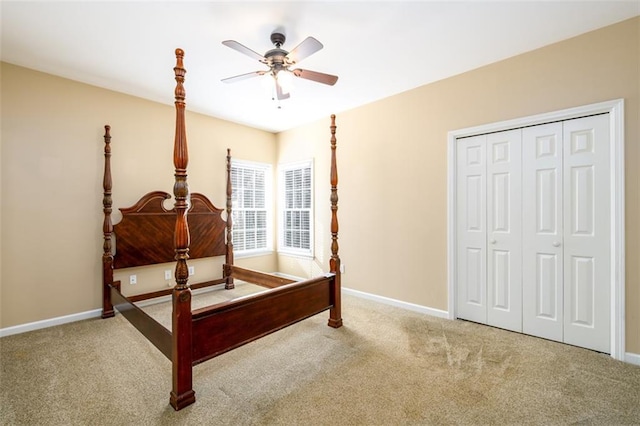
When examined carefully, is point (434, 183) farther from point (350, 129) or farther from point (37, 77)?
point (37, 77)

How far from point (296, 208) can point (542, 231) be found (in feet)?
11.4

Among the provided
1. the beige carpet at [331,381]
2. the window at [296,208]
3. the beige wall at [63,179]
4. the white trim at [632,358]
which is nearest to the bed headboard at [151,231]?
the beige wall at [63,179]

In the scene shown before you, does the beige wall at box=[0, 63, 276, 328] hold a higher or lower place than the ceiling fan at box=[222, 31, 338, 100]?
lower

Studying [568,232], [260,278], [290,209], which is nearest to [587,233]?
[568,232]

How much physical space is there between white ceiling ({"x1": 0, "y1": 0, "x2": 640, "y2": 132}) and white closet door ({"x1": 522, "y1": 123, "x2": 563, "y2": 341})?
0.91 metres

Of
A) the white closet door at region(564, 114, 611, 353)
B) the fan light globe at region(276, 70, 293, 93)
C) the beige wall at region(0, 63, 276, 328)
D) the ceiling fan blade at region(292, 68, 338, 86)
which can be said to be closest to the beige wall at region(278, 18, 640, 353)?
the white closet door at region(564, 114, 611, 353)

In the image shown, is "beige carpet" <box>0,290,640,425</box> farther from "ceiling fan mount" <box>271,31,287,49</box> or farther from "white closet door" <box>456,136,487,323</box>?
"ceiling fan mount" <box>271,31,287,49</box>

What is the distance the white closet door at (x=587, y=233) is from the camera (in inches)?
97.0

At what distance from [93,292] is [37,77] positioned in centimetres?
241

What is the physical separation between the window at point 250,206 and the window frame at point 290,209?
21cm

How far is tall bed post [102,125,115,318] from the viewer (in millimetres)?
3406

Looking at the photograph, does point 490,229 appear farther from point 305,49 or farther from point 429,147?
point 305,49

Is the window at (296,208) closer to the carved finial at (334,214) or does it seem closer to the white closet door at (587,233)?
the carved finial at (334,214)

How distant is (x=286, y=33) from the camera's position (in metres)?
2.45
